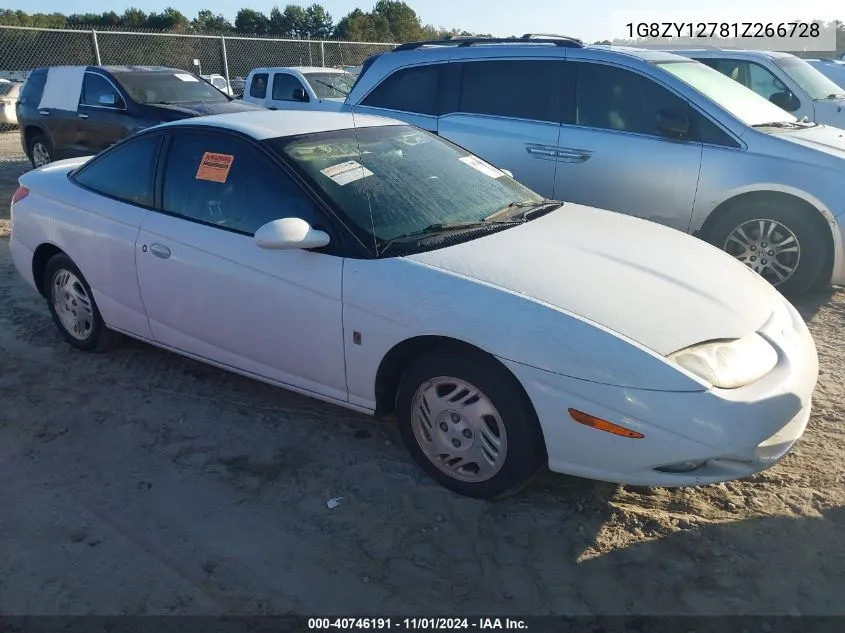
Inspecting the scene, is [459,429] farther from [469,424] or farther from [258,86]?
[258,86]

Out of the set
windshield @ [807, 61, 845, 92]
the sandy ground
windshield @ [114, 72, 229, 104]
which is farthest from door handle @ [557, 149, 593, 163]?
windshield @ [807, 61, 845, 92]

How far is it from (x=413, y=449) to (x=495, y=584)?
0.77 metres

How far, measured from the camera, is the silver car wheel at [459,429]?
2904mm

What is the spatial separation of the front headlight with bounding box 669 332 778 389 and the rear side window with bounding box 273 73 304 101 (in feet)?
36.5

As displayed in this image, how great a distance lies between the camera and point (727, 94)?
19.4 feet

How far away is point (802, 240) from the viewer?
207 inches

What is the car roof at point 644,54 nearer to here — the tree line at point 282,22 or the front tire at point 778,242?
the front tire at point 778,242

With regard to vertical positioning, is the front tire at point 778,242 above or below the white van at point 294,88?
below

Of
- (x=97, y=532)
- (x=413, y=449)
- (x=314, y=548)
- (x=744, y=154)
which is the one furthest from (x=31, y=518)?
(x=744, y=154)

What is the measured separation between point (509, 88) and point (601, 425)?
4335 mm

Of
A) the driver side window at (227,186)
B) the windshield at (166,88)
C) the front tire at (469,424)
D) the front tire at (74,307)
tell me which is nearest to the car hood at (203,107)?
the windshield at (166,88)

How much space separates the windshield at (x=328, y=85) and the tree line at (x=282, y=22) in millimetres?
25961

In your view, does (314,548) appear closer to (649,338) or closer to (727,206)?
(649,338)

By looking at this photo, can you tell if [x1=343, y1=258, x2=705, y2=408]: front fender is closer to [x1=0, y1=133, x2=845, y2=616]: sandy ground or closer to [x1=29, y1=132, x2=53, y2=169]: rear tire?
[x1=0, y1=133, x2=845, y2=616]: sandy ground
